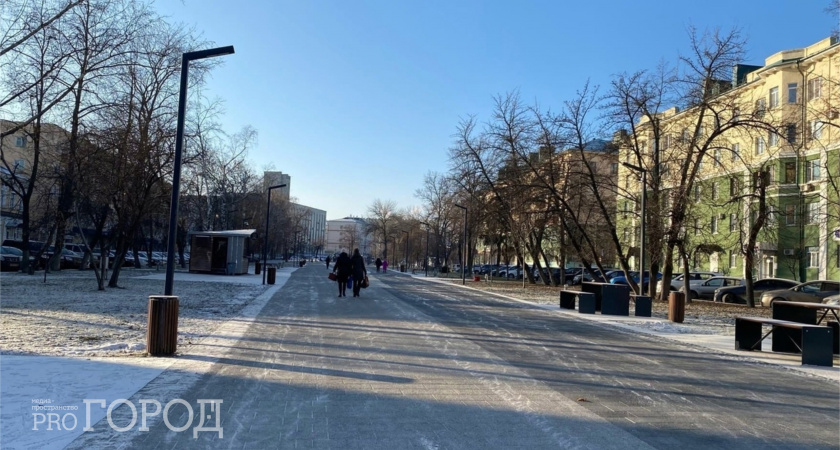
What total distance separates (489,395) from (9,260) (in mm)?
36792

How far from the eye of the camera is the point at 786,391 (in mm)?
8805

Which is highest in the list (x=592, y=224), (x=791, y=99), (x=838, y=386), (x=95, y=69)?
(x=791, y=99)

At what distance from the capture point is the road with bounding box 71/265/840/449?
19.1 ft

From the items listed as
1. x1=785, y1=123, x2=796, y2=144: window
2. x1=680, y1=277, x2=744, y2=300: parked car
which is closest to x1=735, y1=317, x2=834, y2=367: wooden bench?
x1=785, y1=123, x2=796, y2=144: window

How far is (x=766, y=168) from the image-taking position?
27.5 metres

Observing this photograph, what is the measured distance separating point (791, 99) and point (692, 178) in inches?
820

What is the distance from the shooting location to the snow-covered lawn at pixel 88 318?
10.2 metres

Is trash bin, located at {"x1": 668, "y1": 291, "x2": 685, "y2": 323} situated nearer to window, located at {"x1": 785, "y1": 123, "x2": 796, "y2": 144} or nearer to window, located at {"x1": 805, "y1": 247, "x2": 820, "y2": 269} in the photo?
window, located at {"x1": 785, "y1": 123, "x2": 796, "y2": 144}

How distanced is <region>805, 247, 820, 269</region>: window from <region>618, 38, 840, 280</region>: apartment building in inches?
3.1

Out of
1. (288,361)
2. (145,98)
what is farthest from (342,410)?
(145,98)

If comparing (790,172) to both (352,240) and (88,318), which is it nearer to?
(88,318)

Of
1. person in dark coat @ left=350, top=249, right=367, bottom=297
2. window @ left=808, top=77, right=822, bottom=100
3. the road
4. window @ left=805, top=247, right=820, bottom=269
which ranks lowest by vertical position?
the road

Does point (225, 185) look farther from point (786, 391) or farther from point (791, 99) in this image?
point (786, 391)

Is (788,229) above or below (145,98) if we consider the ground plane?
below
